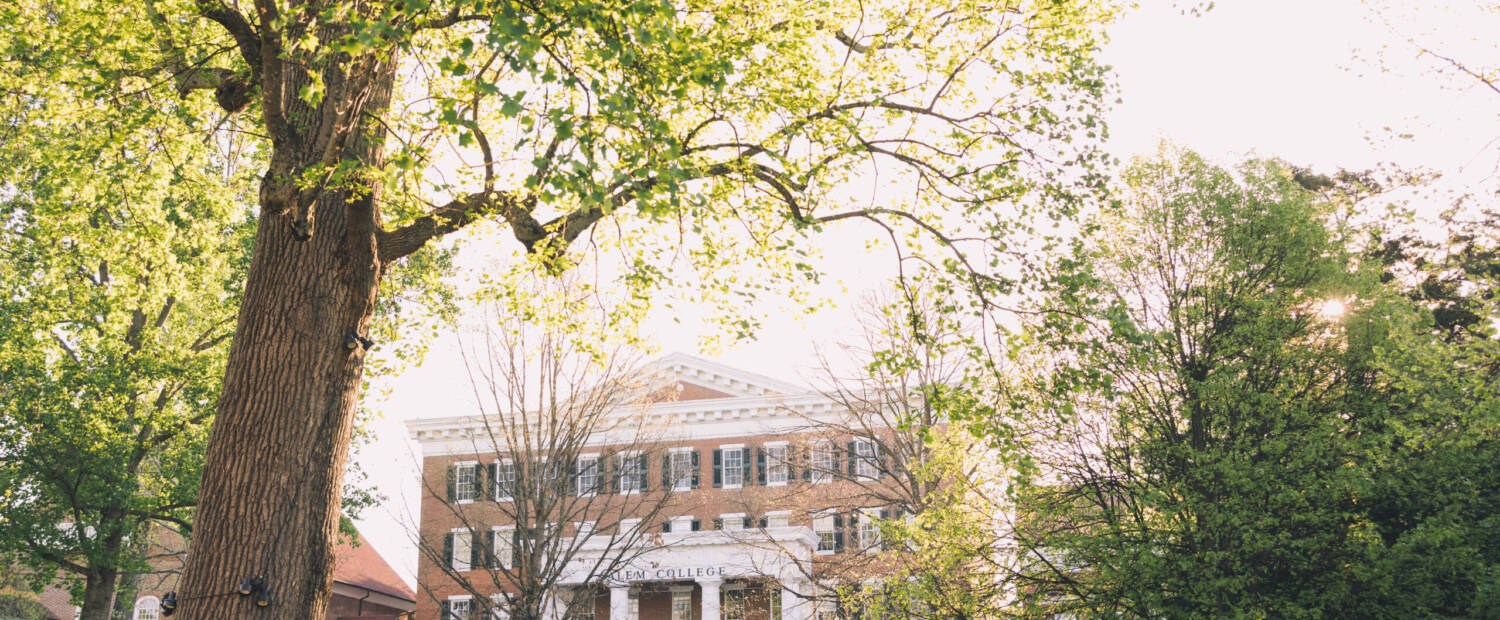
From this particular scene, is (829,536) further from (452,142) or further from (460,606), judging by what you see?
(452,142)

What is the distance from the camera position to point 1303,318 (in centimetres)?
1978

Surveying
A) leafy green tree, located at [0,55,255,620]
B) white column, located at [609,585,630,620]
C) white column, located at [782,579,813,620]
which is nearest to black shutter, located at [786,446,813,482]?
white column, located at [782,579,813,620]

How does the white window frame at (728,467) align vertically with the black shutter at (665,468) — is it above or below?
above

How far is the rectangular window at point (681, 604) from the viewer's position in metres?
35.3

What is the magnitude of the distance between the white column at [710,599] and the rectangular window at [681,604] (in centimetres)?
249

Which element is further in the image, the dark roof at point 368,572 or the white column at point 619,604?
the dark roof at point 368,572

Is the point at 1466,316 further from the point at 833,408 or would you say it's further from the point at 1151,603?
the point at 833,408

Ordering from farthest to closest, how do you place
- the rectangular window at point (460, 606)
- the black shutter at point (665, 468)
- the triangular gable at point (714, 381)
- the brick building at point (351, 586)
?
1. the brick building at point (351, 586)
2. the triangular gable at point (714, 381)
3. the rectangular window at point (460, 606)
4. the black shutter at point (665, 468)

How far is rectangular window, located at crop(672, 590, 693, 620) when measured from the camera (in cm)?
3528

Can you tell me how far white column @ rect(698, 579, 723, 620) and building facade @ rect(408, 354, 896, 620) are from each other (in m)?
0.03

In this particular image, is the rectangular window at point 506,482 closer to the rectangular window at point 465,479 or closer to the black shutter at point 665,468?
the rectangular window at point 465,479

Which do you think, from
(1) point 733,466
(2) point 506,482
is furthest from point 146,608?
(2) point 506,482

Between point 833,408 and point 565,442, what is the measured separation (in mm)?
17800

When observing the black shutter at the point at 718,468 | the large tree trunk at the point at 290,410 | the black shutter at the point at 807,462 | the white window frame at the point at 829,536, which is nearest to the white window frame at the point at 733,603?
the white window frame at the point at 829,536
